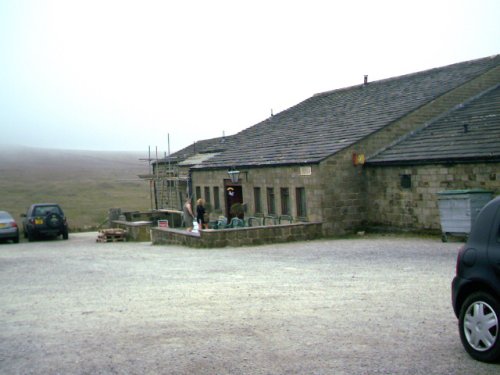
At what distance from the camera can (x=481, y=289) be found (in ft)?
21.1

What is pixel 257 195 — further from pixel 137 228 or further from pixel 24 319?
pixel 24 319

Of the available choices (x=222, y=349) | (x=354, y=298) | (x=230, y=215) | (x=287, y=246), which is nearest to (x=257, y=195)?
(x=230, y=215)

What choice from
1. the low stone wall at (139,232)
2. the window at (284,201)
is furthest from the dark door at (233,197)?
the window at (284,201)

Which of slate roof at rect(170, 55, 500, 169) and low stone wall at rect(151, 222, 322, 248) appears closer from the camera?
low stone wall at rect(151, 222, 322, 248)

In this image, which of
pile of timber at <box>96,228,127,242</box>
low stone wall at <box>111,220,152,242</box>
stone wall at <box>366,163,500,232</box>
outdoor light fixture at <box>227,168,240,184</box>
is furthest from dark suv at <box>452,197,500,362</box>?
low stone wall at <box>111,220,152,242</box>

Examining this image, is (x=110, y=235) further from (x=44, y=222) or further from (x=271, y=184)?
(x=271, y=184)

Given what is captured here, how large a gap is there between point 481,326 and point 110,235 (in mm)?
25436

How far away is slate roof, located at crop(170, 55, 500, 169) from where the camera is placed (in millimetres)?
26672

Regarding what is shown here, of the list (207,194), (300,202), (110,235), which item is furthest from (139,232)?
(300,202)

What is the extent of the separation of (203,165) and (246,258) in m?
18.0

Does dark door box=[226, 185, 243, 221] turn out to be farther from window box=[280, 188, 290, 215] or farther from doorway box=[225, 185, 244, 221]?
window box=[280, 188, 290, 215]

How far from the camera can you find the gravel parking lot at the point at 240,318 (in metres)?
6.63

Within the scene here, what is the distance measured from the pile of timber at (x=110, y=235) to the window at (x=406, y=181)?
13.3 metres

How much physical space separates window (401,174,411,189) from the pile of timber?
1332 centimetres
